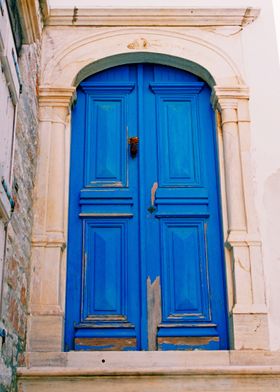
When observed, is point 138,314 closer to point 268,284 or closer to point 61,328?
point 61,328

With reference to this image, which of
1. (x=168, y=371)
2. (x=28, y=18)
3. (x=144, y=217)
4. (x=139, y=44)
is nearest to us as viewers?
(x=168, y=371)

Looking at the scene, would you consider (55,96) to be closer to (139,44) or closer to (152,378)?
(139,44)

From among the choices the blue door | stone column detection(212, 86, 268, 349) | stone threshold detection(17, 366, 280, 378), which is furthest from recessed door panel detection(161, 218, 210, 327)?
stone threshold detection(17, 366, 280, 378)

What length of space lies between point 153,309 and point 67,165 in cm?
131

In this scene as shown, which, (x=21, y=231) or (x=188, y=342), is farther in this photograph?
(x=188, y=342)

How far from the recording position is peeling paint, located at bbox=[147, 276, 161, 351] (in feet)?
15.8

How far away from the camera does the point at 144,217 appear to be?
5.14 meters

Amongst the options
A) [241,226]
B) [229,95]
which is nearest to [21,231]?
[241,226]

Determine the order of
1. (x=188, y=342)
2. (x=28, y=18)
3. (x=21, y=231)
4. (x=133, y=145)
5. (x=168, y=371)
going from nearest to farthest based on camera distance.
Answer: (x=168, y=371) < (x=21, y=231) < (x=28, y=18) < (x=188, y=342) < (x=133, y=145)

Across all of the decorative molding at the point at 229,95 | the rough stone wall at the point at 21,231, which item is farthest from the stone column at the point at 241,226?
the rough stone wall at the point at 21,231

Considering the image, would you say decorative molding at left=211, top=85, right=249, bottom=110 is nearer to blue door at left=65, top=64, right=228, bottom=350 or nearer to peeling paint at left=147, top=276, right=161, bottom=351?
blue door at left=65, top=64, right=228, bottom=350

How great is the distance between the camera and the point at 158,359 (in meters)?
4.60

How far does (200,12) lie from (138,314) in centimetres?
260

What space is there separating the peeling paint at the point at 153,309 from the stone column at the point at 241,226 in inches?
22.0
